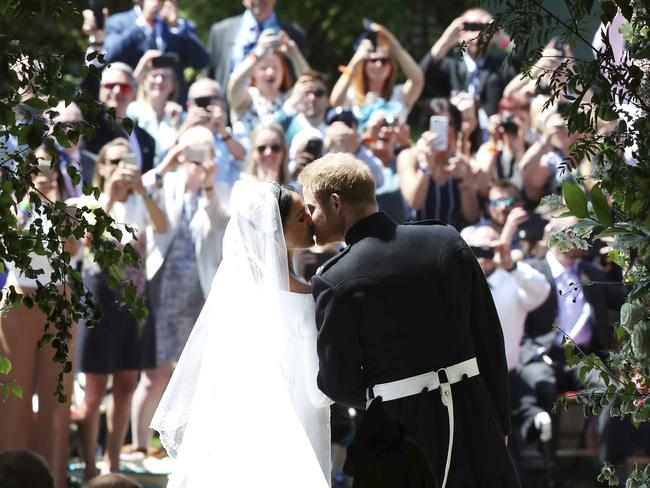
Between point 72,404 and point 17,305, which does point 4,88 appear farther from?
point 72,404

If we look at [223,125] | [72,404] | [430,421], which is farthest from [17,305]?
[223,125]

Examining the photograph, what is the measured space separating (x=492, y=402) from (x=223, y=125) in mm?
4658

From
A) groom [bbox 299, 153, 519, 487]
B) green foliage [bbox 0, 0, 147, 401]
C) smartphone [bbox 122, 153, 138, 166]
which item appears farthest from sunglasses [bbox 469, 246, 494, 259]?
green foliage [bbox 0, 0, 147, 401]

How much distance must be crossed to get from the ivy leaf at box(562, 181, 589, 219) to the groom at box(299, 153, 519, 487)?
0.85 metres

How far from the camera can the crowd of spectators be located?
6.96 meters

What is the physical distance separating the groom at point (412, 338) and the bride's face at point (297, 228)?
0.30 meters

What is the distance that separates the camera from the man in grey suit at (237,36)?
8984mm

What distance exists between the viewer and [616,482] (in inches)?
121

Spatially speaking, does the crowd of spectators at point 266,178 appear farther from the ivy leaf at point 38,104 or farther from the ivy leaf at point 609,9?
the ivy leaf at point 609,9

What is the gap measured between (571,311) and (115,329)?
2974 millimetres

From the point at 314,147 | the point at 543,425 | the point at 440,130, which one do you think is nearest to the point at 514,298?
the point at 543,425

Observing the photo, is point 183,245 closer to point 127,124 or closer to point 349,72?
point 349,72

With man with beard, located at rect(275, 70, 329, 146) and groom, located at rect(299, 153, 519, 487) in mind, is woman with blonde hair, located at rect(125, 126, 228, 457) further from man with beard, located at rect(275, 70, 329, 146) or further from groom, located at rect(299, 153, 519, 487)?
groom, located at rect(299, 153, 519, 487)

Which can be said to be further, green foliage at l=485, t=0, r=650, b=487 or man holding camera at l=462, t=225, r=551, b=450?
man holding camera at l=462, t=225, r=551, b=450
